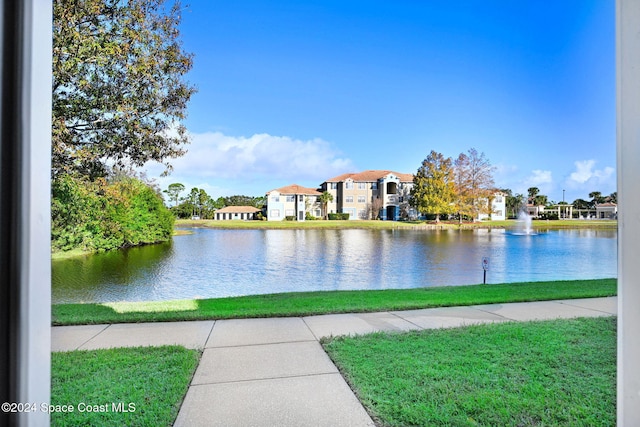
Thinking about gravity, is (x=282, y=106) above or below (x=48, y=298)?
above

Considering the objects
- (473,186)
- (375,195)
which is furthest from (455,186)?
(375,195)

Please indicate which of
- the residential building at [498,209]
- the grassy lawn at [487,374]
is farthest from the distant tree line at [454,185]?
the grassy lawn at [487,374]

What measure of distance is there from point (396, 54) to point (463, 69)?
3750 mm

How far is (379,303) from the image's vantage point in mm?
5051

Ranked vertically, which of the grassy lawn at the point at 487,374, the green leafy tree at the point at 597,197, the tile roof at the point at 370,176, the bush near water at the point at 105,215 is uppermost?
the tile roof at the point at 370,176

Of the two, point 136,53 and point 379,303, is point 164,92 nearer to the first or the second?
point 136,53

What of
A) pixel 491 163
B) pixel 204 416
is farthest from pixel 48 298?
pixel 491 163

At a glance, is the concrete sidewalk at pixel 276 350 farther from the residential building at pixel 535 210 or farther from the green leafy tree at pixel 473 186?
the residential building at pixel 535 210

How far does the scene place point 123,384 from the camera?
97.1 inches

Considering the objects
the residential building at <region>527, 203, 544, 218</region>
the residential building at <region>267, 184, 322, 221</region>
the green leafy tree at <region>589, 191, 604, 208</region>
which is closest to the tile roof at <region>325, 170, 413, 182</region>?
the residential building at <region>267, 184, 322, 221</region>

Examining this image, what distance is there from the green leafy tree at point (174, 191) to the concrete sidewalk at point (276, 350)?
40893mm

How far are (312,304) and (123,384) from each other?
2853 mm

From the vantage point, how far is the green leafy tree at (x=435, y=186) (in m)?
36.9

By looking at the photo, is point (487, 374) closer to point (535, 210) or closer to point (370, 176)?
point (370, 176)
